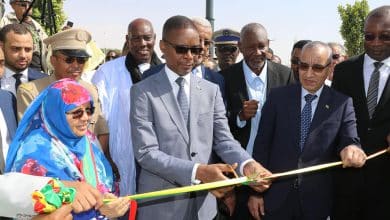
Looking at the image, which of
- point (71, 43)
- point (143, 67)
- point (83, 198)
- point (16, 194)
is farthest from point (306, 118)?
point (16, 194)

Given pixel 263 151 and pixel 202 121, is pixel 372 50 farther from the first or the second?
pixel 202 121

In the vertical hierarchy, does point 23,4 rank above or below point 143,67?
above

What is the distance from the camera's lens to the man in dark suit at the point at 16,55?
17.0ft

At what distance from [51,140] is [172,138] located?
3.41 feet

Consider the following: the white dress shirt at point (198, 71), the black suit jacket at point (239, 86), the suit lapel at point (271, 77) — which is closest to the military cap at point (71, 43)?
the white dress shirt at point (198, 71)

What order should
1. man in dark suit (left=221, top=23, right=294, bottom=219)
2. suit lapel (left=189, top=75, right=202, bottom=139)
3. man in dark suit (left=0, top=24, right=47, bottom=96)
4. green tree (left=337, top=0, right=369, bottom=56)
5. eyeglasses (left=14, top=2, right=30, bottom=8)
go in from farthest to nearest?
green tree (left=337, top=0, right=369, bottom=56)
eyeglasses (left=14, top=2, right=30, bottom=8)
man in dark suit (left=0, top=24, right=47, bottom=96)
man in dark suit (left=221, top=23, right=294, bottom=219)
suit lapel (left=189, top=75, right=202, bottom=139)

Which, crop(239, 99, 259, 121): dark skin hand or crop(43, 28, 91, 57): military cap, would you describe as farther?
crop(239, 99, 259, 121): dark skin hand

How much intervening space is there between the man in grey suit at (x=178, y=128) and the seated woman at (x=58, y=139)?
0.55m

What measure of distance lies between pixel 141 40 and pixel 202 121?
211 cm

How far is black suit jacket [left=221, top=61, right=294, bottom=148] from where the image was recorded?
5.04 metres

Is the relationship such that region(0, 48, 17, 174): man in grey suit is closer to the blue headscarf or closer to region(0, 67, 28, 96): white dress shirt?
the blue headscarf

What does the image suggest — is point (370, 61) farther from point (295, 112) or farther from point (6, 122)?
point (6, 122)

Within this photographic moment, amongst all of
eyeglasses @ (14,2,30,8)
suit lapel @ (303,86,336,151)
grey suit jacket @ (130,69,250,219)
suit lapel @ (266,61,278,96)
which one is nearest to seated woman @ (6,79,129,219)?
grey suit jacket @ (130,69,250,219)

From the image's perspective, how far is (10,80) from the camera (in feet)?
17.0
